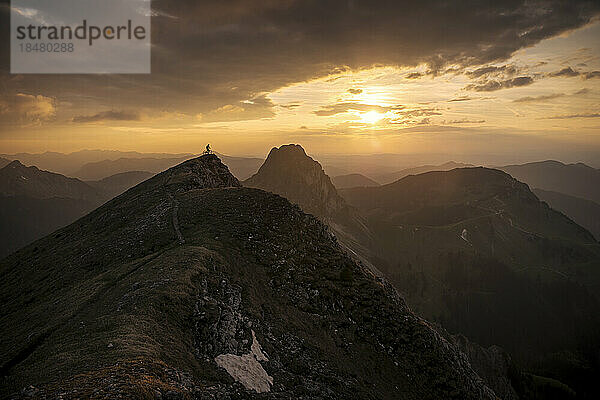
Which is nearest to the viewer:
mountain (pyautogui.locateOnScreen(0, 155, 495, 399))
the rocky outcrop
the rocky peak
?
mountain (pyautogui.locateOnScreen(0, 155, 495, 399))

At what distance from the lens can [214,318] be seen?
1224 inches

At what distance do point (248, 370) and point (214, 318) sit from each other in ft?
18.5

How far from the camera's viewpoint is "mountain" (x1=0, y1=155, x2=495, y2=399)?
21.9 meters

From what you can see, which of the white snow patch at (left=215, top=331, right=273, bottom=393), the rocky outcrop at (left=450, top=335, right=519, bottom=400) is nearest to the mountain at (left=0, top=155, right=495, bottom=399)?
the white snow patch at (left=215, top=331, right=273, bottom=393)

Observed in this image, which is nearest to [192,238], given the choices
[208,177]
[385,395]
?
[385,395]

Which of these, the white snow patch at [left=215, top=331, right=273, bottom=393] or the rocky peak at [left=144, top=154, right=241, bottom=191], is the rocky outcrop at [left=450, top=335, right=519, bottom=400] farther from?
the white snow patch at [left=215, top=331, right=273, bottom=393]

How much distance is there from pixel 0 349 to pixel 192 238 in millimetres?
22936

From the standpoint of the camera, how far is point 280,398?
2752 centimetres

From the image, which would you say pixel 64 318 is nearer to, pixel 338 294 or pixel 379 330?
pixel 338 294

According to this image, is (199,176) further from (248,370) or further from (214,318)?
(248,370)

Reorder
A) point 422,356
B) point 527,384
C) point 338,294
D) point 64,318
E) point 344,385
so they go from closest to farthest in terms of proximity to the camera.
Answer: point 64,318 → point 344,385 → point 422,356 → point 338,294 → point 527,384

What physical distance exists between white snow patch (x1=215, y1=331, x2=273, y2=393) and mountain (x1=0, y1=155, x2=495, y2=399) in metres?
0.13

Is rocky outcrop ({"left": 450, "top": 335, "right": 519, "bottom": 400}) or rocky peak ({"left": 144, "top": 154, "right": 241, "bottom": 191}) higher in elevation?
rocky peak ({"left": 144, "top": 154, "right": 241, "bottom": 191})

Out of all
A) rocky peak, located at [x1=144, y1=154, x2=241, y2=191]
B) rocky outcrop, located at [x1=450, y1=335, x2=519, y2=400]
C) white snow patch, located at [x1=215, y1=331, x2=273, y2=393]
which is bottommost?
rocky outcrop, located at [x1=450, y1=335, x2=519, y2=400]
